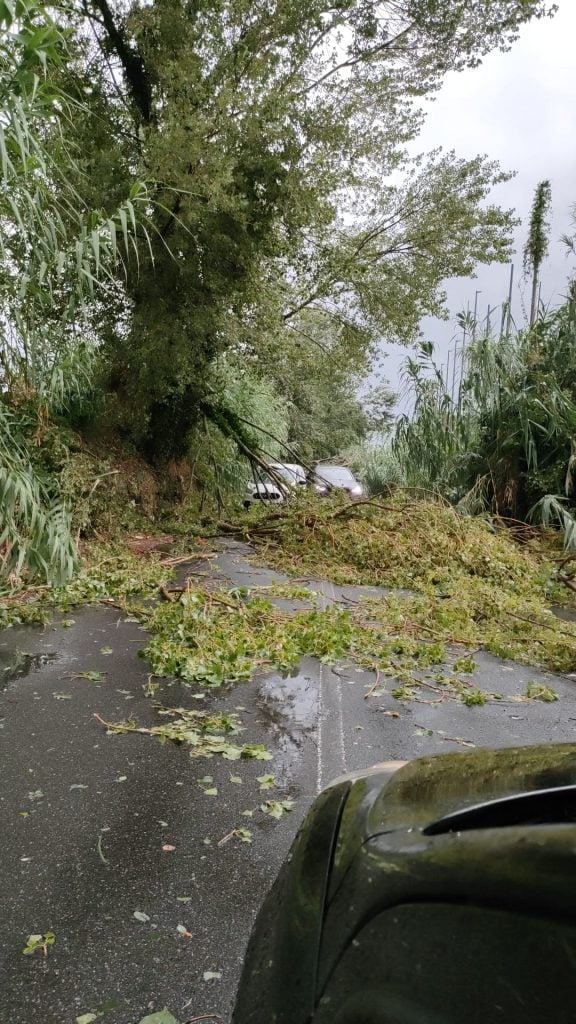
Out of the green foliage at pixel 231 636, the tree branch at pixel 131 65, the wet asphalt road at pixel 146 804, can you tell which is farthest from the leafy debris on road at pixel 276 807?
the tree branch at pixel 131 65

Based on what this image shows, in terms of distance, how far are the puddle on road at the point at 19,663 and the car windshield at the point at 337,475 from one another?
49.8 feet

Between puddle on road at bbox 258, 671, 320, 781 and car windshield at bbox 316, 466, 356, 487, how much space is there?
15232mm

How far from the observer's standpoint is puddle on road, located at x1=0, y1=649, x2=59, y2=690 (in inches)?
175

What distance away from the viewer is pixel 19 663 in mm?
4684

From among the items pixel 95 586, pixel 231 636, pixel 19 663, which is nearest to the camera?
pixel 19 663

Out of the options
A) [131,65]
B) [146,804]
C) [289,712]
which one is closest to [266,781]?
[146,804]

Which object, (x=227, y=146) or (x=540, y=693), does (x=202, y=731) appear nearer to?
(x=540, y=693)

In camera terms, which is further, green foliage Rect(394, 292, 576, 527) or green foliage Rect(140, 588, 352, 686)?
green foliage Rect(394, 292, 576, 527)

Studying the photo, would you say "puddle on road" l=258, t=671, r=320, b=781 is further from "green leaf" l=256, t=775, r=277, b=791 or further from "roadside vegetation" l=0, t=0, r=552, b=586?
"roadside vegetation" l=0, t=0, r=552, b=586

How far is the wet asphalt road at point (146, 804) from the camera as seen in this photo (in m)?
1.97

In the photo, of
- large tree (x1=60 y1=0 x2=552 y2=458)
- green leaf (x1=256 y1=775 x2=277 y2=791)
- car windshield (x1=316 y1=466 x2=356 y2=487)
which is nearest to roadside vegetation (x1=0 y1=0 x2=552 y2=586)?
large tree (x1=60 y1=0 x2=552 y2=458)

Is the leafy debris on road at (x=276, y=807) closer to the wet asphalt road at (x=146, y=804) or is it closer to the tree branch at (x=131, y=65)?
the wet asphalt road at (x=146, y=804)

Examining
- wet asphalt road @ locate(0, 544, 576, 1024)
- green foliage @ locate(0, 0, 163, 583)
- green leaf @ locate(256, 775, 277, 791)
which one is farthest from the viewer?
green foliage @ locate(0, 0, 163, 583)

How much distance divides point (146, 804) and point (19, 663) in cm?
215
